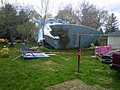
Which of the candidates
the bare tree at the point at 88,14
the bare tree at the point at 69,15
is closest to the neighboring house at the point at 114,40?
the bare tree at the point at 88,14

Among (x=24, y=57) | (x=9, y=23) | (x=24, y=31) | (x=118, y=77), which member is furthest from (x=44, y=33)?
(x=118, y=77)

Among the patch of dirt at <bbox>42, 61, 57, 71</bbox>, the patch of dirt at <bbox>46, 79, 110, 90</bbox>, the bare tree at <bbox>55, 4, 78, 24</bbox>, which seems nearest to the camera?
the patch of dirt at <bbox>46, 79, 110, 90</bbox>

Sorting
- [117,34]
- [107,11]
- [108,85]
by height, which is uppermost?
[107,11]

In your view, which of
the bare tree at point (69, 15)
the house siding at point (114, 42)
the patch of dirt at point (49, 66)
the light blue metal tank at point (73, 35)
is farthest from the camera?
the bare tree at point (69, 15)

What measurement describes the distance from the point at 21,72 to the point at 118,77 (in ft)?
13.9

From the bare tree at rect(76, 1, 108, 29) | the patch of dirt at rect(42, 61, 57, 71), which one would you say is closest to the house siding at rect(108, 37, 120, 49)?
the bare tree at rect(76, 1, 108, 29)

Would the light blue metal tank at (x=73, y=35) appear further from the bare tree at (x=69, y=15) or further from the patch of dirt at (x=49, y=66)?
the bare tree at (x=69, y=15)

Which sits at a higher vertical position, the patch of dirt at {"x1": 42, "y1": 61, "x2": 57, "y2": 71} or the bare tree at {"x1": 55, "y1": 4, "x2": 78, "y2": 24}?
the bare tree at {"x1": 55, "y1": 4, "x2": 78, "y2": 24}

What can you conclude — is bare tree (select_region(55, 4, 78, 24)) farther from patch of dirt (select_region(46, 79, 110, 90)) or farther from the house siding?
patch of dirt (select_region(46, 79, 110, 90))

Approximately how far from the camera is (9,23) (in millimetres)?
24516

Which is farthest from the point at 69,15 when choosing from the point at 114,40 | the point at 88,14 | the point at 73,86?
the point at 73,86

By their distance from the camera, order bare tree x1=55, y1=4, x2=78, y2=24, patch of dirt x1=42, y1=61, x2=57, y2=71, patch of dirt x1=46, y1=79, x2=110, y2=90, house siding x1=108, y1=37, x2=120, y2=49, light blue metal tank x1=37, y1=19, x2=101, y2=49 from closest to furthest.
Answer: patch of dirt x1=46, y1=79, x2=110, y2=90 < patch of dirt x1=42, y1=61, x2=57, y2=71 < light blue metal tank x1=37, y1=19, x2=101, y2=49 < house siding x1=108, y1=37, x2=120, y2=49 < bare tree x1=55, y1=4, x2=78, y2=24

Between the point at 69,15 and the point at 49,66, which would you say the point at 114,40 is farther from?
the point at 69,15

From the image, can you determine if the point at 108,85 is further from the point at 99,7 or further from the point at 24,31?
the point at 99,7
